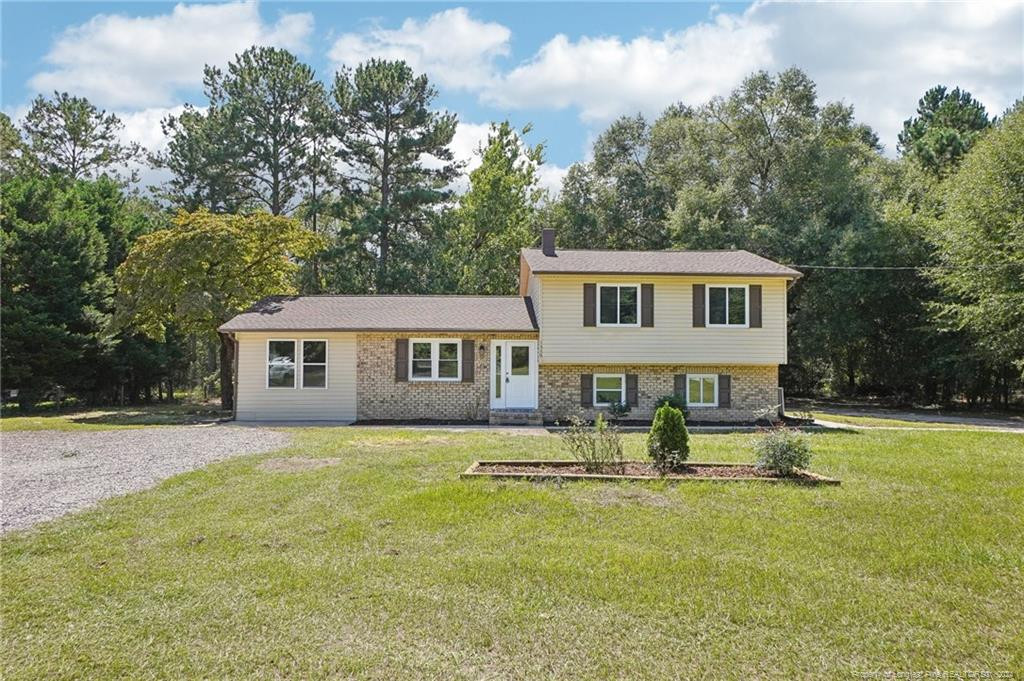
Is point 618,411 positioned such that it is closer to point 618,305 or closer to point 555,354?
point 555,354

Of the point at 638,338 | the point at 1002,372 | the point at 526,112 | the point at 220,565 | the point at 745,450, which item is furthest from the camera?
the point at 526,112

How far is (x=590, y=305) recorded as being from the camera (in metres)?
18.5

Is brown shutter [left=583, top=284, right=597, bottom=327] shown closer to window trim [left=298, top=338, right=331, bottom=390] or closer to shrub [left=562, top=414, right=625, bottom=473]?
window trim [left=298, top=338, right=331, bottom=390]

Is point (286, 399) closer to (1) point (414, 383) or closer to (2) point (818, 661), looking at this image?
(1) point (414, 383)

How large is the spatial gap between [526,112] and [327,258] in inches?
544

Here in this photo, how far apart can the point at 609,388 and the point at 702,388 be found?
2.78 metres

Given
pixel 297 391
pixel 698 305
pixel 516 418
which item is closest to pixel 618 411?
pixel 516 418

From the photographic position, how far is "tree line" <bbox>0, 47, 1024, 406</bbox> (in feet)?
70.8

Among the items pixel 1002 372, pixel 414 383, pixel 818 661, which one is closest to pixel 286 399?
pixel 414 383

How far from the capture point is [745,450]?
11.7 meters

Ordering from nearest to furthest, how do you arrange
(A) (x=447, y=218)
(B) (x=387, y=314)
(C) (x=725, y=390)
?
(C) (x=725, y=390), (B) (x=387, y=314), (A) (x=447, y=218)

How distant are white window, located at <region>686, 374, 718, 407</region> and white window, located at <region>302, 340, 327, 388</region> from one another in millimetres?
10678

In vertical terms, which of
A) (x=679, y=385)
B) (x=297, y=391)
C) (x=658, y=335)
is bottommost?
(x=297, y=391)

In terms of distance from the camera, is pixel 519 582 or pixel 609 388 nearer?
pixel 519 582
